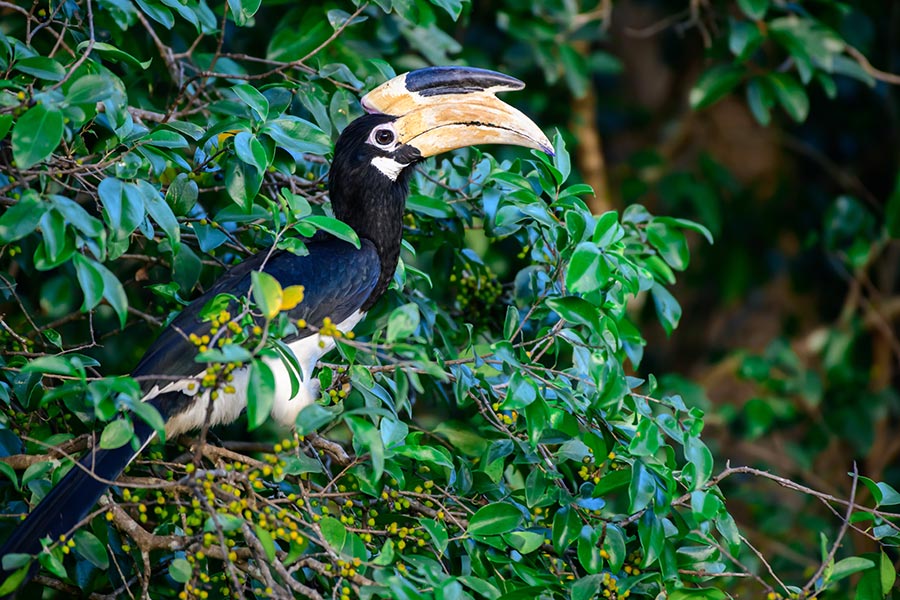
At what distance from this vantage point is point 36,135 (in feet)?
6.18

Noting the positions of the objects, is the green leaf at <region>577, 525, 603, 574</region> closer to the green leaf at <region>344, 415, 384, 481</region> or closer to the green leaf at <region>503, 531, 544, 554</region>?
the green leaf at <region>503, 531, 544, 554</region>

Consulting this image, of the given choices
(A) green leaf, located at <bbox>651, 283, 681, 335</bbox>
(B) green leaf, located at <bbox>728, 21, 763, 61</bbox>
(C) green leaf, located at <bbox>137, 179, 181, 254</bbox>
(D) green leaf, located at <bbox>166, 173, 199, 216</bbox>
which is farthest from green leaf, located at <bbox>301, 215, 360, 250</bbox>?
(B) green leaf, located at <bbox>728, 21, 763, 61</bbox>

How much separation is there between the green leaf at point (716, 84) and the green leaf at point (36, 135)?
113 inches

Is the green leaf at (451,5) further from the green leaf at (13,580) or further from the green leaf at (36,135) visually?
the green leaf at (13,580)

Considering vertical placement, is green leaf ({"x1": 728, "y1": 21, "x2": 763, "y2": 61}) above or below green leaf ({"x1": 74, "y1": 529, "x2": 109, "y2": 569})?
above

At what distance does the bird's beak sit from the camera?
2.86 m

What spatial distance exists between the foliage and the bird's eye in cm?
11

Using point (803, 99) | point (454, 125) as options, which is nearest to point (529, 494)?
point (454, 125)

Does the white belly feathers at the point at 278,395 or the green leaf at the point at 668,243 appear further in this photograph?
the green leaf at the point at 668,243

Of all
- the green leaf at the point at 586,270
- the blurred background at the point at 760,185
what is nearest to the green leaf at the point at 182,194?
the green leaf at the point at 586,270

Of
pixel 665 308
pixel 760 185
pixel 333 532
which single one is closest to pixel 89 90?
pixel 333 532

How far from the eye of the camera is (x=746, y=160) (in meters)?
5.91

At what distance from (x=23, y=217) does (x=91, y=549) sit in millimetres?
670

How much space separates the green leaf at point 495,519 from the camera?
2.17 meters
